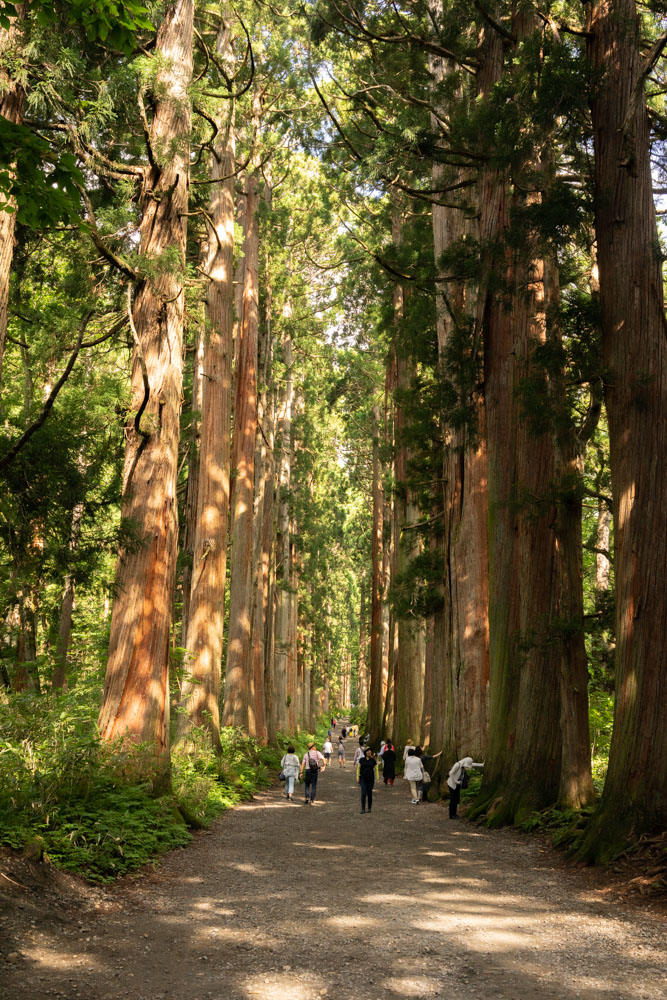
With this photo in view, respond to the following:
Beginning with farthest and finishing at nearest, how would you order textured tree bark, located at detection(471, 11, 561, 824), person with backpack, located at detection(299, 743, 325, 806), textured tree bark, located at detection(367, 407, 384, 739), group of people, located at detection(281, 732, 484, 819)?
1. textured tree bark, located at detection(367, 407, 384, 739)
2. person with backpack, located at detection(299, 743, 325, 806)
3. group of people, located at detection(281, 732, 484, 819)
4. textured tree bark, located at detection(471, 11, 561, 824)

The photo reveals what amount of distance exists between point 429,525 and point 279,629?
1492 cm

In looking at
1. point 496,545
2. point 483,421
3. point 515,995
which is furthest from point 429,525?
point 515,995

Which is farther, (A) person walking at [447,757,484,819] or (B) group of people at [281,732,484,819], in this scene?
(B) group of people at [281,732,484,819]

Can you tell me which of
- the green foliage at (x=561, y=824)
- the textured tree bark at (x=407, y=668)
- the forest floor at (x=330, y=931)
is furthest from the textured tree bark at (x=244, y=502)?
the forest floor at (x=330, y=931)

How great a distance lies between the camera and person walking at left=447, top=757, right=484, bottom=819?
14.4 metres

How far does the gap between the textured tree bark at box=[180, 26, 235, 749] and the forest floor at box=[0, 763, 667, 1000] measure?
693 cm

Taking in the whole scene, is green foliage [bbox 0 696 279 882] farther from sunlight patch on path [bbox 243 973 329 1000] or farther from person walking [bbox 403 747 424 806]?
person walking [bbox 403 747 424 806]

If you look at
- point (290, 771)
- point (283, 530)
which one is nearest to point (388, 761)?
point (290, 771)

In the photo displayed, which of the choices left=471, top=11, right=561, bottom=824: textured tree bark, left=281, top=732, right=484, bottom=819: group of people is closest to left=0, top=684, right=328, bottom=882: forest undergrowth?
left=281, top=732, right=484, bottom=819: group of people

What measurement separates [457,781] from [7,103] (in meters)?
12.3

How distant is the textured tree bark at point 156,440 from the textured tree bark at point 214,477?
16.8ft

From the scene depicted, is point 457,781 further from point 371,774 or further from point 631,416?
point 631,416

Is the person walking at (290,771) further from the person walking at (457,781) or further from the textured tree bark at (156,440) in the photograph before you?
the textured tree bark at (156,440)

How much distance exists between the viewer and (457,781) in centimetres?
1467
